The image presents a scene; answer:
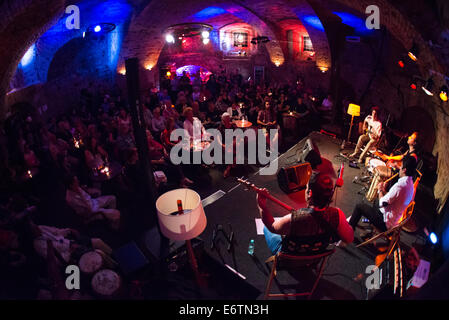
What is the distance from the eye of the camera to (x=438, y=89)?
4582 millimetres

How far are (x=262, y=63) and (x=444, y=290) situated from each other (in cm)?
1558

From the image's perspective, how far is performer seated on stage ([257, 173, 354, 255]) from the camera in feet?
8.34

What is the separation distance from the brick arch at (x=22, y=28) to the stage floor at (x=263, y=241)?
14.8ft

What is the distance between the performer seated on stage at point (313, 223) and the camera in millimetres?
2543

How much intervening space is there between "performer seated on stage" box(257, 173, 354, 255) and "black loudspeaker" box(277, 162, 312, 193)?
7.71 feet

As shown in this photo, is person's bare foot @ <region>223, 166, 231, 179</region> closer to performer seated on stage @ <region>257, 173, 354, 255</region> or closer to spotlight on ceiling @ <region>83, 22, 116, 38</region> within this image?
performer seated on stage @ <region>257, 173, 354, 255</region>

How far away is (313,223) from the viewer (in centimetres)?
258

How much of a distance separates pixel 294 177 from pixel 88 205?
12.1 ft

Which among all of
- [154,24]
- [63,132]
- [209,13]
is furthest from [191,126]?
[209,13]

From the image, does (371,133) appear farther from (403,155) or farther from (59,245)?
(59,245)

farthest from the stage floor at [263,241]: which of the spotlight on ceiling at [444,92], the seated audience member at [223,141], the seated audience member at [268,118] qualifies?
the spotlight on ceiling at [444,92]
